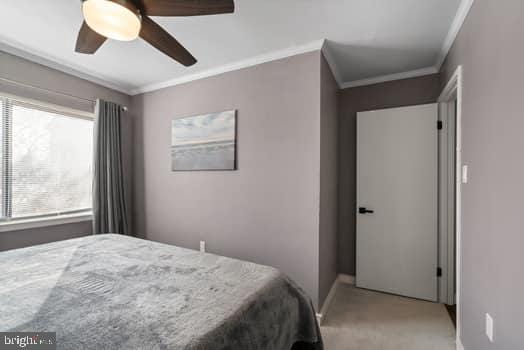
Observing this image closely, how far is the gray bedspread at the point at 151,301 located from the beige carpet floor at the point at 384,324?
668 mm

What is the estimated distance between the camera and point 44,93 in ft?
8.10

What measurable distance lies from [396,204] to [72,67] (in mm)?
4004

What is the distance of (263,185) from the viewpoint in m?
2.38

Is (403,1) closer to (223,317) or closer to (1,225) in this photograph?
(223,317)

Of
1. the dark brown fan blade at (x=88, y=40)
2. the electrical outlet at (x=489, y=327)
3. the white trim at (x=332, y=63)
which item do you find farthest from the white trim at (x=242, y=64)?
the electrical outlet at (x=489, y=327)

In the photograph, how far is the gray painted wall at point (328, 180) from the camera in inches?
86.0

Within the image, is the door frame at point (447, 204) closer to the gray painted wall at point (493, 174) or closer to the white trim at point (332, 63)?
the gray painted wall at point (493, 174)

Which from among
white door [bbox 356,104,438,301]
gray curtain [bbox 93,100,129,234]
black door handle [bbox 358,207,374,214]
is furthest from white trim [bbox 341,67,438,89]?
gray curtain [bbox 93,100,129,234]

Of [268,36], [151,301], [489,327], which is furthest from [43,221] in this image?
[489,327]

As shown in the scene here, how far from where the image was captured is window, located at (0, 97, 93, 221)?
2258 mm

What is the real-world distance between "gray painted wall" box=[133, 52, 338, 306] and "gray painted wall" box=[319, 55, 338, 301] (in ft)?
0.31

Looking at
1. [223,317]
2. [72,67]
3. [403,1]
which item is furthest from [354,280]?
[72,67]

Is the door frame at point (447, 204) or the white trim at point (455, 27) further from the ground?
A: the white trim at point (455, 27)

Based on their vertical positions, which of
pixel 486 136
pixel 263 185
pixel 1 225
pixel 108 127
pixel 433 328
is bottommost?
pixel 433 328
